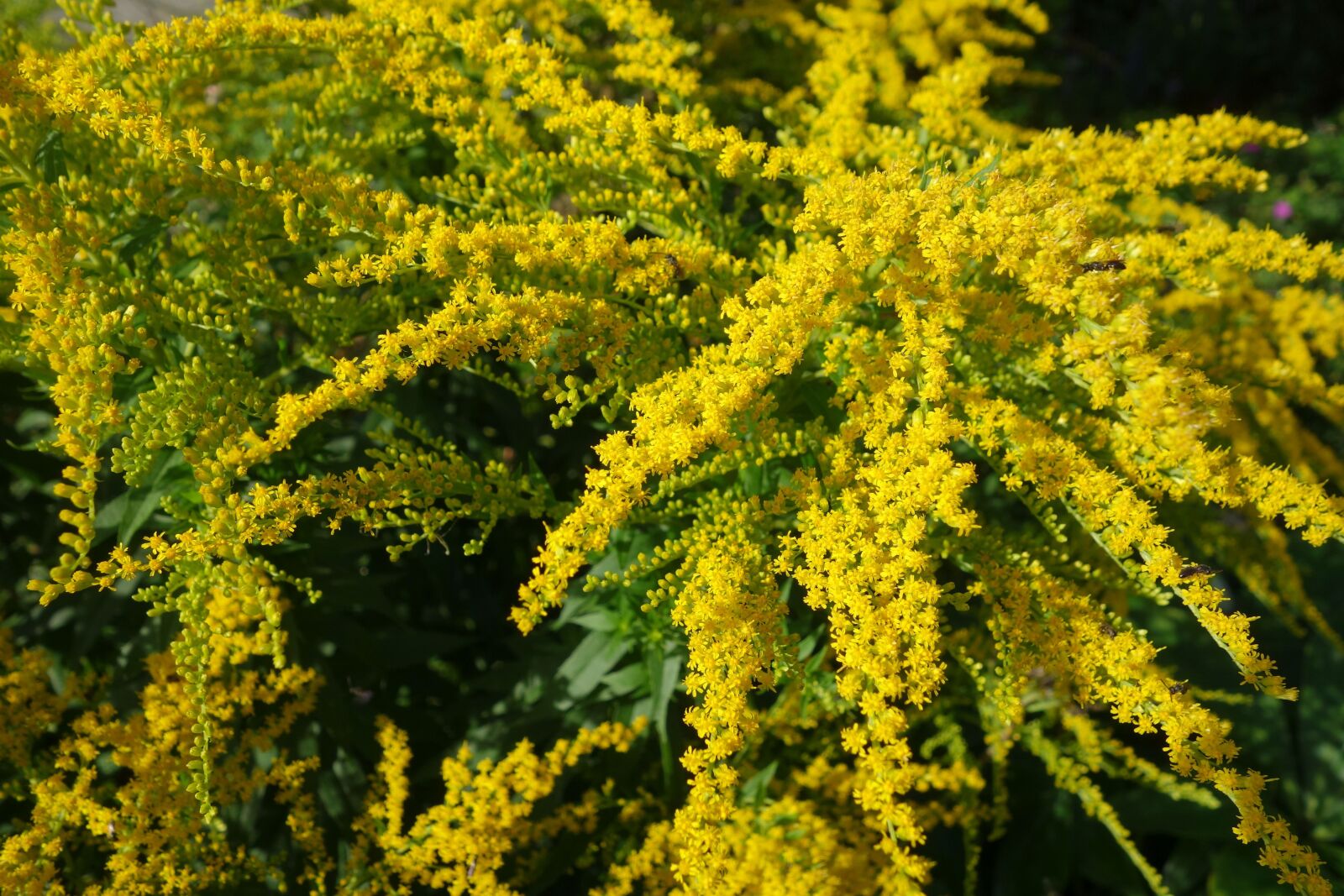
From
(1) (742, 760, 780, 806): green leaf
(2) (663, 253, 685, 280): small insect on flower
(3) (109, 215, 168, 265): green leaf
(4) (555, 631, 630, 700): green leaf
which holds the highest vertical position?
(2) (663, 253, 685, 280): small insect on flower

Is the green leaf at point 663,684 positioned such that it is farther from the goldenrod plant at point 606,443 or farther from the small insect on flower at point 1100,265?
the small insect on flower at point 1100,265

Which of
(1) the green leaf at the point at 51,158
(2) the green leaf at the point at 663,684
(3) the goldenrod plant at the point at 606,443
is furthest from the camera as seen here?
(2) the green leaf at the point at 663,684

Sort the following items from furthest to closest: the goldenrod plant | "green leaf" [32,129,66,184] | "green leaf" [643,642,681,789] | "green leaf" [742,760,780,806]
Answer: "green leaf" [742,760,780,806], "green leaf" [643,642,681,789], "green leaf" [32,129,66,184], the goldenrod plant

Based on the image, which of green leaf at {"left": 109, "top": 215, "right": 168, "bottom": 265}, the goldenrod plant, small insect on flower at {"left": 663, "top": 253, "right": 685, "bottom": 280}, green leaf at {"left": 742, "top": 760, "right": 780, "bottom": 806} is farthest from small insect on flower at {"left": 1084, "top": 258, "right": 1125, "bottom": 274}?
green leaf at {"left": 109, "top": 215, "right": 168, "bottom": 265}

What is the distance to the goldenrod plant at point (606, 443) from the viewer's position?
1.64 m

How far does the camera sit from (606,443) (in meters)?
1.69

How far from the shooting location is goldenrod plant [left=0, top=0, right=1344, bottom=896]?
164 centimetres

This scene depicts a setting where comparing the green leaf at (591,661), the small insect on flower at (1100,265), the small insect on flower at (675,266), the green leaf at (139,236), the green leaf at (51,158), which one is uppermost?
the small insect on flower at (1100,265)

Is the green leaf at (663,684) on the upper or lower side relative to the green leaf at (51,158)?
lower

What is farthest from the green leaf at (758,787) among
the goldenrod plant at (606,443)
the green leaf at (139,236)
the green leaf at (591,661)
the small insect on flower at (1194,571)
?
the green leaf at (139,236)

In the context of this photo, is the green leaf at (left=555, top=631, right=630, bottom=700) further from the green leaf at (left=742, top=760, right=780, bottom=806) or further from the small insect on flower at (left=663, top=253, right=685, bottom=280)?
the small insect on flower at (left=663, top=253, right=685, bottom=280)

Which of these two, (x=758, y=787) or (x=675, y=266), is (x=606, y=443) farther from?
(x=758, y=787)

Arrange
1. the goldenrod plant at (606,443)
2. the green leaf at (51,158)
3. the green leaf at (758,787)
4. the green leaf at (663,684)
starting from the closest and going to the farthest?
the goldenrod plant at (606,443) → the green leaf at (51,158) → the green leaf at (663,684) → the green leaf at (758,787)

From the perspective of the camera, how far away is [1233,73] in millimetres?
7070
